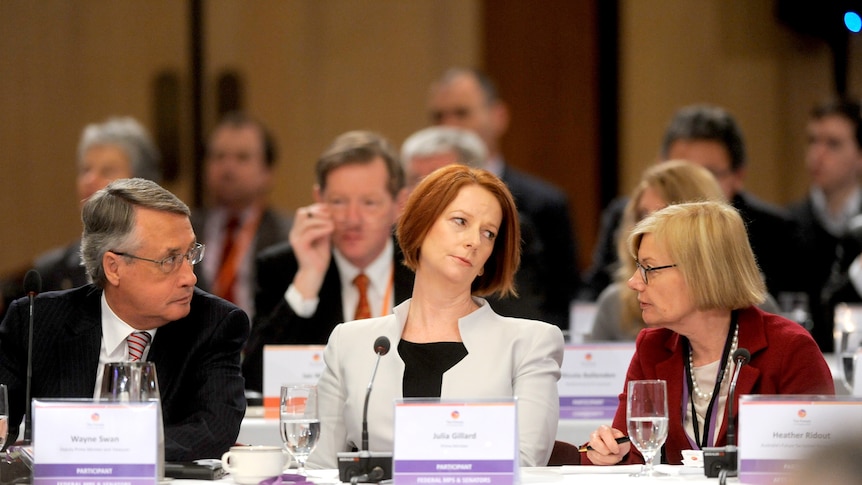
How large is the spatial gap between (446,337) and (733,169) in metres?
2.71

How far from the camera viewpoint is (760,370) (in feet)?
10.3

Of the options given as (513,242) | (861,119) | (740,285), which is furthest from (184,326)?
(861,119)


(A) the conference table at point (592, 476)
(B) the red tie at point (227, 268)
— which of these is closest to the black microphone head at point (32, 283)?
(A) the conference table at point (592, 476)

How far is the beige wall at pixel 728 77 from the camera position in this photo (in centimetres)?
774

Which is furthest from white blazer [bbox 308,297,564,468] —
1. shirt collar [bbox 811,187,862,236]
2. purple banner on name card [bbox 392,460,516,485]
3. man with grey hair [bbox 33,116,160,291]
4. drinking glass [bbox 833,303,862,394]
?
shirt collar [bbox 811,187,862,236]

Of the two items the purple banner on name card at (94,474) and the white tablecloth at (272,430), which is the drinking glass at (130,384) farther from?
the white tablecloth at (272,430)

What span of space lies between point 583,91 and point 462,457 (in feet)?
18.5

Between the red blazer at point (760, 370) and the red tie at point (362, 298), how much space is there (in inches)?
58.8

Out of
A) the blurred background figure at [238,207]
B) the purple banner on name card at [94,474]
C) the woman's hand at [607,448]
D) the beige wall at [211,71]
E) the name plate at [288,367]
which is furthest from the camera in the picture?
the beige wall at [211,71]

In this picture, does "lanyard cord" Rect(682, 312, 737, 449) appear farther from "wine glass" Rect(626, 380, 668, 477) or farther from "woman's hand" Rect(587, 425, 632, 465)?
"wine glass" Rect(626, 380, 668, 477)

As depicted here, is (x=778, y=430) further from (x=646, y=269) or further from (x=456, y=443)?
(x=646, y=269)

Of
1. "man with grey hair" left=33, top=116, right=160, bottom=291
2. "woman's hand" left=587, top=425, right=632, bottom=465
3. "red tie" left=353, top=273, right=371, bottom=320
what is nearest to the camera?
"woman's hand" left=587, top=425, right=632, bottom=465

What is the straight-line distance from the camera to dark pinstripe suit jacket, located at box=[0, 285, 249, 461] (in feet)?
10.4

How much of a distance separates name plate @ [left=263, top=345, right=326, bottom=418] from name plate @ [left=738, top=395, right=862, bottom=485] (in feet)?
5.63
